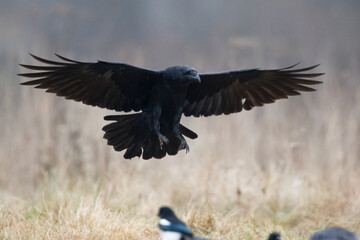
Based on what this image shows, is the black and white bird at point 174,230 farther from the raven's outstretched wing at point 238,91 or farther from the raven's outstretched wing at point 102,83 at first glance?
the raven's outstretched wing at point 238,91

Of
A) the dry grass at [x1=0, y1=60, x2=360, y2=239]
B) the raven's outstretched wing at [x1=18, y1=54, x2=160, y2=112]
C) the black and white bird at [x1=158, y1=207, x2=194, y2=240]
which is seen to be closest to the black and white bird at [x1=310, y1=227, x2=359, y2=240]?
the black and white bird at [x1=158, y1=207, x2=194, y2=240]

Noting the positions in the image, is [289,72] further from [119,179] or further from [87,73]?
[119,179]

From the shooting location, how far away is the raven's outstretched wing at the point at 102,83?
10.8 feet

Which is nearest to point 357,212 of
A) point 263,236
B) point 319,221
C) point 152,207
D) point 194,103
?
point 319,221

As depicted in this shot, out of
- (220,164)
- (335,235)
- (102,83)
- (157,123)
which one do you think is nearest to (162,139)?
(157,123)

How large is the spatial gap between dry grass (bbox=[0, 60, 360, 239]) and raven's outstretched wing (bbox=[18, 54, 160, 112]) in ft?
4.74

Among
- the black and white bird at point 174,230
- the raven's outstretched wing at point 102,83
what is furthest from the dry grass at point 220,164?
the black and white bird at point 174,230

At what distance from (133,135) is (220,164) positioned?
99.2 inches

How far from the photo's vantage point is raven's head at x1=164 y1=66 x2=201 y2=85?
321cm

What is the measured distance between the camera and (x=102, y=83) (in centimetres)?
343

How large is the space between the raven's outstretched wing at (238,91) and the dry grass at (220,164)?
4.27 feet

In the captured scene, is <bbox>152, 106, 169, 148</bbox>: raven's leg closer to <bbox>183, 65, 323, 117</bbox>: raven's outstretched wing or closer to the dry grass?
<bbox>183, 65, 323, 117</bbox>: raven's outstretched wing

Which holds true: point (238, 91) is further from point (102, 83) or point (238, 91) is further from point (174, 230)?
point (174, 230)

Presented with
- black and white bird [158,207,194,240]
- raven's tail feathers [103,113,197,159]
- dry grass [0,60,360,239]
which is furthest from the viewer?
dry grass [0,60,360,239]
